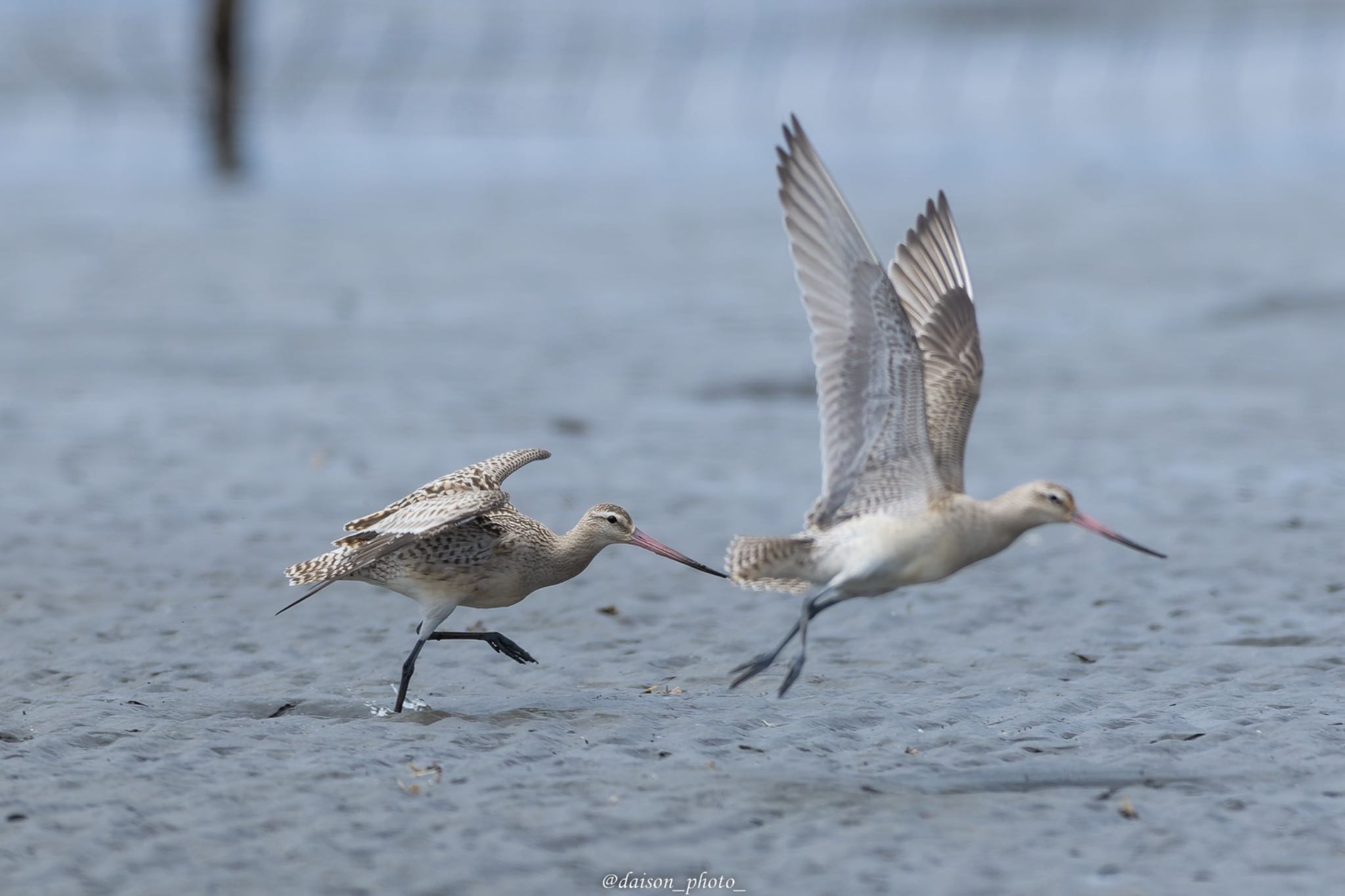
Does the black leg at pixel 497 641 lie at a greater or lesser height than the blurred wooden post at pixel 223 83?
lesser

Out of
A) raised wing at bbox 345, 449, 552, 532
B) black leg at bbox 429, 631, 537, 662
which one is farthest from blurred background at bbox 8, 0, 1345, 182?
black leg at bbox 429, 631, 537, 662

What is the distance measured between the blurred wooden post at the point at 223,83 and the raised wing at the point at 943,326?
62.5 ft

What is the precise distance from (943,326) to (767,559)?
4.11 feet

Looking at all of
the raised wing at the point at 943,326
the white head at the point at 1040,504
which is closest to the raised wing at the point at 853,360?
the raised wing at the point at 943,326

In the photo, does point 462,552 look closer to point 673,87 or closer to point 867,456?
point 867,456

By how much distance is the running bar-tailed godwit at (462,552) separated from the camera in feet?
21.4

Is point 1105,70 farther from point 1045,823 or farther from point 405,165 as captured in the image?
point 1045,823

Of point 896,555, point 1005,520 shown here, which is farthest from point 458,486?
point 1005,520

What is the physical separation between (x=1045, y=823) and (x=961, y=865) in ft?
1.41

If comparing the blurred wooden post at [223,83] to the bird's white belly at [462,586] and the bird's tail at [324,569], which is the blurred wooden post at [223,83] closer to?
the bird's tail at [324,569]

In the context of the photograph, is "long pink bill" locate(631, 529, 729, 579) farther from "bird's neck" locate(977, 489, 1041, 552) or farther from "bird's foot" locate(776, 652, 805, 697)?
"bird's neck" locate(977, 489, 1041, 552)

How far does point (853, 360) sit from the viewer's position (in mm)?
6152

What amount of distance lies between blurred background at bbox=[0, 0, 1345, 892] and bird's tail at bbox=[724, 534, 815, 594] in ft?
1.83

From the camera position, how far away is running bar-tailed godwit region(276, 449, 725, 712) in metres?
6.52
